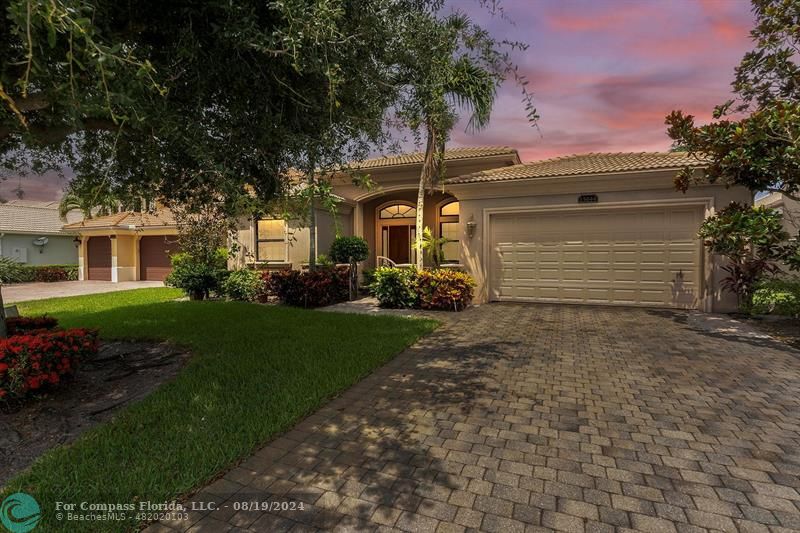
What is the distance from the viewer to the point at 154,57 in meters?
4.18

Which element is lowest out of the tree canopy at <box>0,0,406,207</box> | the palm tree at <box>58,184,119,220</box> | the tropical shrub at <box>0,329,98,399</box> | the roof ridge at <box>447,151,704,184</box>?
the tropical shrub at <box>0,329,98,399</box>

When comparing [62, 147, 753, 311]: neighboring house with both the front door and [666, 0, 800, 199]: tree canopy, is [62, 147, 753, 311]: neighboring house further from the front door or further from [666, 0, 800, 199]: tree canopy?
the front door

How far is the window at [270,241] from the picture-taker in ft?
48.7

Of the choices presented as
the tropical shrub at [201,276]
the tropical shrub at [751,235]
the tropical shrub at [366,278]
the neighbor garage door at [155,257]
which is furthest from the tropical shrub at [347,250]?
the neighbor garage door at [155,257]

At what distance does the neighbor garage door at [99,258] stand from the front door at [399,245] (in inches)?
739

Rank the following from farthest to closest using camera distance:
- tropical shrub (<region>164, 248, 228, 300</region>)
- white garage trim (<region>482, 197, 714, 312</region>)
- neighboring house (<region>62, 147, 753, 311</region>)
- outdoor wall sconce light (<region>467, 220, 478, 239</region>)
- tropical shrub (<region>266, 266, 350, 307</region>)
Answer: tropical shrub (<region>164, 248, 228, 300</region>) → outdoor wall sconce light (<region>467, 220, 478, 239</region>) → tropical shrub (<region>266, 266, 350, 307</region>) → neighboring house (<region>62, 147, 753, 311</region>) → white garage trim (<region>482, 197, 714, 312</region>)

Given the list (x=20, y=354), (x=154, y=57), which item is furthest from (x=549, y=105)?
(x=20, y=354)

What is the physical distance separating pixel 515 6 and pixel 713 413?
515 centimetres

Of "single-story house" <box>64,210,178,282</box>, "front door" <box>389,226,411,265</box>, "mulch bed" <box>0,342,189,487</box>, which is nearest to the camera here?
"mulch bed" <box>0,342,189,487</box>

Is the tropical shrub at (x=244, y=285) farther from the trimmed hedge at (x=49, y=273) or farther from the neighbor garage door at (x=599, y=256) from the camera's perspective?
the trimmed hedge at (x=49, y=273)

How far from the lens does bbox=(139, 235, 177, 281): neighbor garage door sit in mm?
22688

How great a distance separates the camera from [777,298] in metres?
8.83

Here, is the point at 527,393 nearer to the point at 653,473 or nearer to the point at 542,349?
the point at 653,473

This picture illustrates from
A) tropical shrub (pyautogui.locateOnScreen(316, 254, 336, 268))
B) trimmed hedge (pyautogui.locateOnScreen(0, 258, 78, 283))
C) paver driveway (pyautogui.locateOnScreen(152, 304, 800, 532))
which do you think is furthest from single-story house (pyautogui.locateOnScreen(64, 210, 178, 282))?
paver driveway (pyautogui.locateOnScreen(152, 304, 800, 532))
